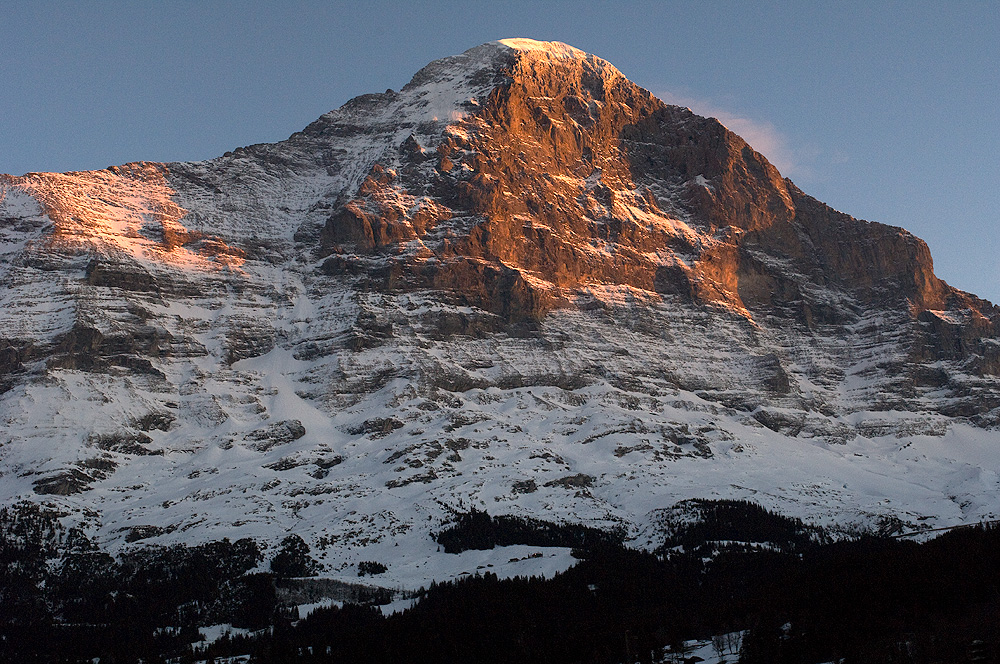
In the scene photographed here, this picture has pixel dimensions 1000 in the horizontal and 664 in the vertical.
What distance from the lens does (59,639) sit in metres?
156

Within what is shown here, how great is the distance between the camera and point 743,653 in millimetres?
101062

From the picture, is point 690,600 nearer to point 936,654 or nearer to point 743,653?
point 743,653

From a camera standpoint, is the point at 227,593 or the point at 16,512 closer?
the point at 227,593

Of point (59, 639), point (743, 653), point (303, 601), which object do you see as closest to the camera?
point (743, 653)

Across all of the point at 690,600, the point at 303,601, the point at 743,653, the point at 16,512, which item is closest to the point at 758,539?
the point at 690,600

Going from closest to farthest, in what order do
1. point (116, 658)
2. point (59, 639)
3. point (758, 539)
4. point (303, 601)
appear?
point (116, 658), point (59, 639), point (303, 601), point (758, 539)

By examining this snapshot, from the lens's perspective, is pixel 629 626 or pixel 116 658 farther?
pixel 116 658

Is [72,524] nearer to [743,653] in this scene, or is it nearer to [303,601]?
[303,601]

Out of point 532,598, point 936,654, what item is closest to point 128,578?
point 532,598

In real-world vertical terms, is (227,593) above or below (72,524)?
below

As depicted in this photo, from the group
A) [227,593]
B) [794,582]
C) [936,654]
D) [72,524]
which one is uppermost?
[72,524]

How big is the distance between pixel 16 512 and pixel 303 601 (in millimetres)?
62328

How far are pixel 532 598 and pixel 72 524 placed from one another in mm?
89675

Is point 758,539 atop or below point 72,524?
below
